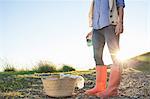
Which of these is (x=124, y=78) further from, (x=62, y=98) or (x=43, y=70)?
(x=43, y=70)

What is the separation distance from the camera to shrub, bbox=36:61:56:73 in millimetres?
8971

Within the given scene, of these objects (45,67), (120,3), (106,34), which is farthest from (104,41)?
(45,67)

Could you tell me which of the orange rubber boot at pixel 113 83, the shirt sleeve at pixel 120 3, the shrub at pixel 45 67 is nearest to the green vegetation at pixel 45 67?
the shrub at pixel 45 67

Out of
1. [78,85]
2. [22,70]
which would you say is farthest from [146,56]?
[78,85]

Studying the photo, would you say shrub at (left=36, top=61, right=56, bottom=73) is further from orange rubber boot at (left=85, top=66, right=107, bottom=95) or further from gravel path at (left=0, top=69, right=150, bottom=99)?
orange rubber boot at (left=85, top=66, right=107, bottom=95)

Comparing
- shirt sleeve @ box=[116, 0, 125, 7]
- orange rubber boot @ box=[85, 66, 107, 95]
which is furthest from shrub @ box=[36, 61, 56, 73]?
shirt sleeve @ box=[116, 0, 125, 7]

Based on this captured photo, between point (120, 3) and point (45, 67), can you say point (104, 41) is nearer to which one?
point (120, 3)

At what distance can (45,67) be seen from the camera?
9.08m

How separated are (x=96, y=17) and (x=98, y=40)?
280 millimetres

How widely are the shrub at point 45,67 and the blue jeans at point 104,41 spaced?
465 centimetres

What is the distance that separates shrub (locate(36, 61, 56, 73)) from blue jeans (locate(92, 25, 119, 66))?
15.2ft

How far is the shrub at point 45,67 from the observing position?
29.4 feet

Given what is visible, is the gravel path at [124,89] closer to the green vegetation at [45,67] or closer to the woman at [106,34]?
the woman at [106,34]

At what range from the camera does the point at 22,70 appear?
866 cm
